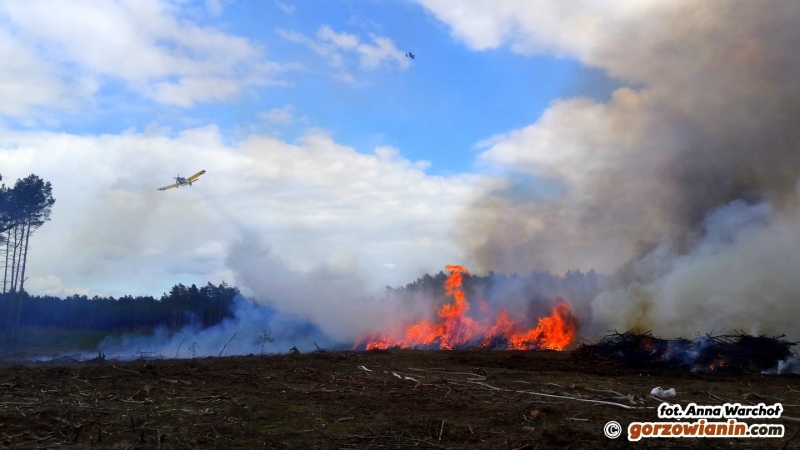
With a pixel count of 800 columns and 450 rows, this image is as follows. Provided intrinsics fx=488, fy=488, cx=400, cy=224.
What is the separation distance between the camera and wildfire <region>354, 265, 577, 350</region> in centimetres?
3541

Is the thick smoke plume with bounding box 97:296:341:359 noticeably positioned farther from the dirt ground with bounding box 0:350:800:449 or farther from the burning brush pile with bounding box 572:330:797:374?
the burning brush pile with bounding box 572:330:797:374

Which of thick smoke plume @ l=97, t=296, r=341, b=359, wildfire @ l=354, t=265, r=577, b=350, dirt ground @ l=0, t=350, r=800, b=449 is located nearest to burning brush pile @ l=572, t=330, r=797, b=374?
dirt ground @ l=0, t=350, r=800, b=449

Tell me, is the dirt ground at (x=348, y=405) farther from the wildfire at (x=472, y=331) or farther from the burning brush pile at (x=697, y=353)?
the wildfire at (x=472, y=331)

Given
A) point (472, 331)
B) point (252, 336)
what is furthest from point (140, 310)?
point (472, 331)

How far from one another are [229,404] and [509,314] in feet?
99.5

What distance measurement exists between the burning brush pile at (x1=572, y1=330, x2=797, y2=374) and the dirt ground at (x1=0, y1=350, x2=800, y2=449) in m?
1.39

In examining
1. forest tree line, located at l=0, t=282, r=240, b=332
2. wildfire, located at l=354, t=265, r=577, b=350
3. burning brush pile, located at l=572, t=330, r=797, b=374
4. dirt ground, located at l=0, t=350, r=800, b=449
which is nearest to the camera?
dirt ground, located at l=0, t=350, r=800, b=449

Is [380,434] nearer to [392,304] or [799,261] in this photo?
[799,261]

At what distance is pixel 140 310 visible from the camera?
220ft

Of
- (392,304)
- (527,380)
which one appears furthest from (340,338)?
(527,380)

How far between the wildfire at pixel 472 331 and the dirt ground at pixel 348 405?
16.4m

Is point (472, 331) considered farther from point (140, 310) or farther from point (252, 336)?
point (140, 310)

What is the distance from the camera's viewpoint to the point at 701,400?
12469 millimetres

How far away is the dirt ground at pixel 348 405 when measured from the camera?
873cm
